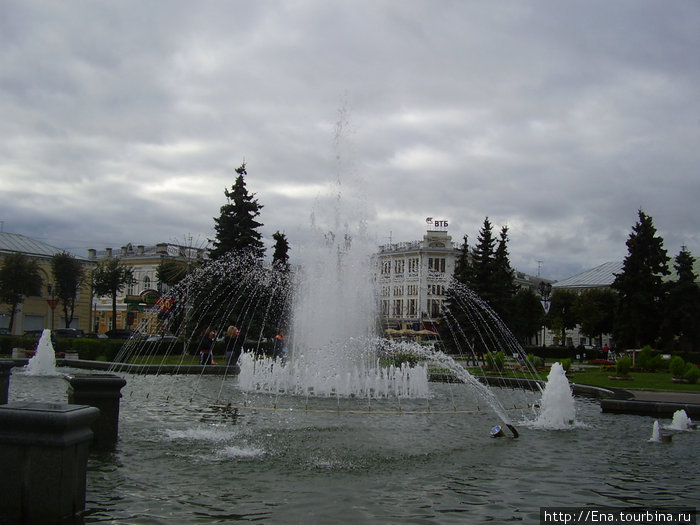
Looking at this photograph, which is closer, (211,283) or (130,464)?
(130,464)

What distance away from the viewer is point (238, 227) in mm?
38594

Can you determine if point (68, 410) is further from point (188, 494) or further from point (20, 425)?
point (188, 494)

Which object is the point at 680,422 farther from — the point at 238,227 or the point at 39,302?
the point at 39,302

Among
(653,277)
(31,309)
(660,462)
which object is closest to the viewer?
(660,462)

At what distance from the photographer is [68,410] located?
→ 5746 millimetres

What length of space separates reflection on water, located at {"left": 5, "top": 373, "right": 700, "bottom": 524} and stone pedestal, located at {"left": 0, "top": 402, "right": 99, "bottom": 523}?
448 millimetres

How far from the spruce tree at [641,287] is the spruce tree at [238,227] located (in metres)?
26.5

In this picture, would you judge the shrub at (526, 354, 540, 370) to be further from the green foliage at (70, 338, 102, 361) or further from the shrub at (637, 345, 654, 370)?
the green foliage at (70, 338, 102, 361)

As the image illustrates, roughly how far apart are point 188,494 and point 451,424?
22.1 ft

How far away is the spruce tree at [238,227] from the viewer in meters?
38.2

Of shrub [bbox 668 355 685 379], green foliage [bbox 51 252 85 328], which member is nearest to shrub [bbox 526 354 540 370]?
shrub [bbox 668 355 685 379]

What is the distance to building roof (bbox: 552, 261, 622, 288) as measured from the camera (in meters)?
86.1

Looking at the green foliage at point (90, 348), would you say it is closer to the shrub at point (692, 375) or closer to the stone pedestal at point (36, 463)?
the shrub at point (692, 375)

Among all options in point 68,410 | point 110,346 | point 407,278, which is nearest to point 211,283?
point 110,346
